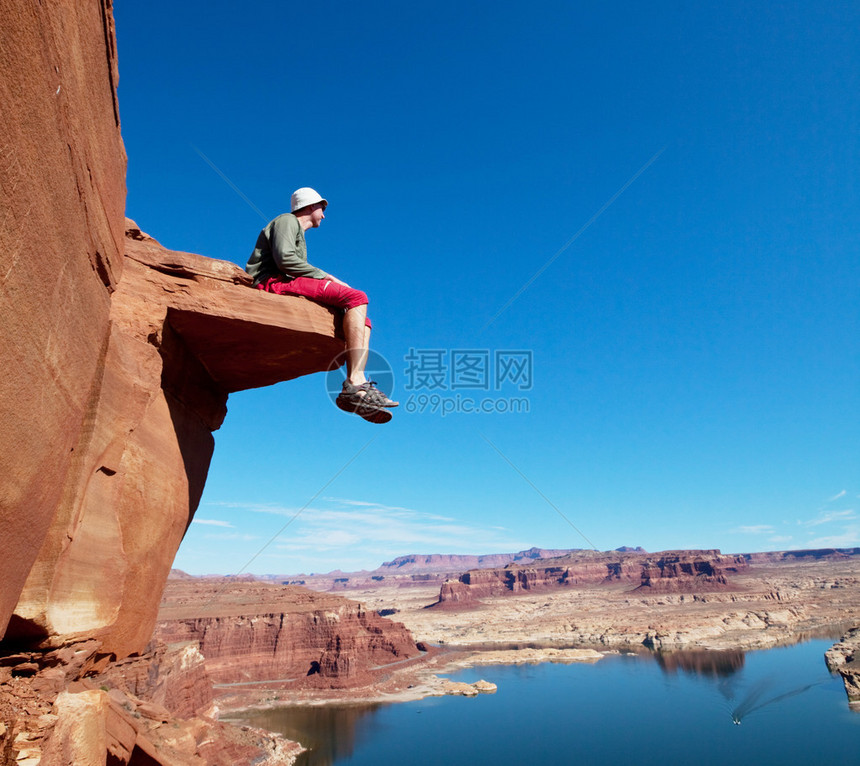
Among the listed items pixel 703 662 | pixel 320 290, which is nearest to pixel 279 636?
pixel 703 662

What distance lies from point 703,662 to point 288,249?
7655 centimetres

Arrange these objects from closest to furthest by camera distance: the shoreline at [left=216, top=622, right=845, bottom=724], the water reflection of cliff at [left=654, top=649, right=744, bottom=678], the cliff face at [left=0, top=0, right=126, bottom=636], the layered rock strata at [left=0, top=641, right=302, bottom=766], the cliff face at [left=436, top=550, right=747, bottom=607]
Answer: the cliff face at [left=0, top=0, right=126, bottom=636]
the layered rock strata at [left=0, top=641, right=302, bottom=766]
the shoreline at [left=216, top=622, right=845, bottom=724]
the water reflection of cliff at [left=654, top=649, right=744, bottom=678]
the cliff face at [left=436, top=550, right=747, bottom=607]

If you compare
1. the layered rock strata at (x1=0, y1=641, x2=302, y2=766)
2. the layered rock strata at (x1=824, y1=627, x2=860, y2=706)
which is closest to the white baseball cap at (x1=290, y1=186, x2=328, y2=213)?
the layered rock strata at (x1=0, y1=641, x2=302, y2=766)

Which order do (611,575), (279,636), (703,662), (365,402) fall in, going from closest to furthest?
(365,402) → (279,636) → (703,662) → (611,575)

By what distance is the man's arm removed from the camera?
5086 mm

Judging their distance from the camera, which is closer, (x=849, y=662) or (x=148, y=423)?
(x=148, y=423)

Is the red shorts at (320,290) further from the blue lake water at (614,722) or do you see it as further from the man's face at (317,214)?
the blue lake water at (614,722)

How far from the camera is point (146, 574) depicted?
15.6 feet

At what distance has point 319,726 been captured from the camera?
46062 millimetres

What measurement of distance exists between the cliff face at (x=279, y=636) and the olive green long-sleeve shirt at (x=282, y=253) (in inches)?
2304

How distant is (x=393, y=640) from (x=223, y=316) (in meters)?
73.5

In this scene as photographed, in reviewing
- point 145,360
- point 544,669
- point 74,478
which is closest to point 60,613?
point 74,478

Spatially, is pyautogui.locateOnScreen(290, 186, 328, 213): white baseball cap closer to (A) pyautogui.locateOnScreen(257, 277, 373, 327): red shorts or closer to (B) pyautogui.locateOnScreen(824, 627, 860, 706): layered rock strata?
(A) pyautogui.locateOnScreen(257, 277, 373, 327): red shorts

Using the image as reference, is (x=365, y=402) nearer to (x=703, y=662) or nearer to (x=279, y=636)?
(x=279, y=636)
